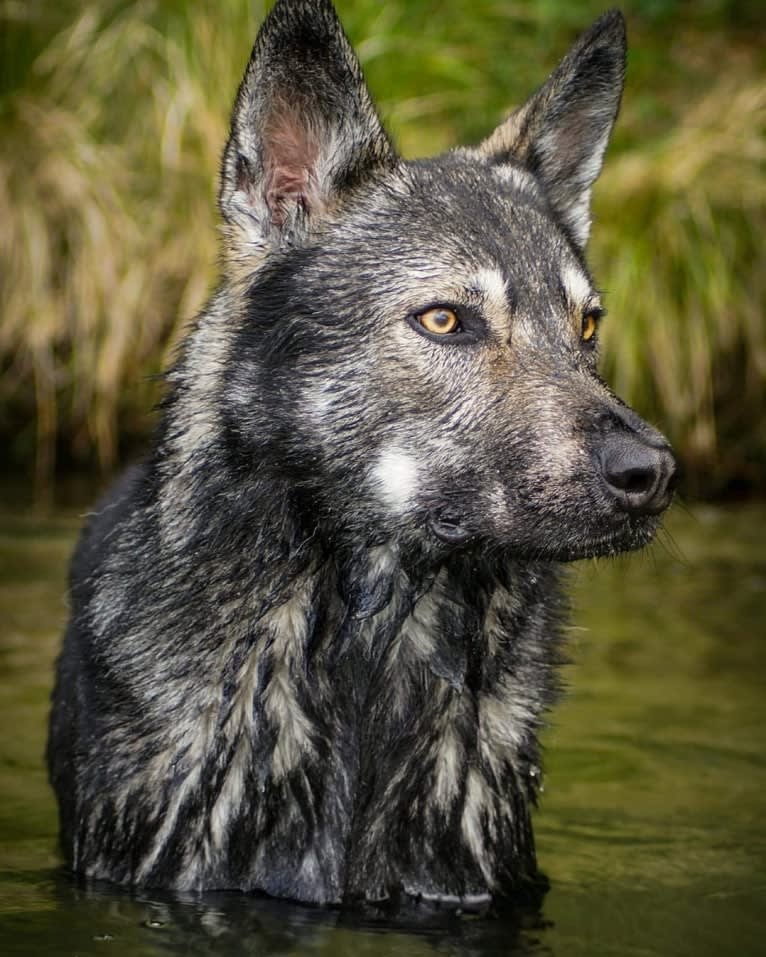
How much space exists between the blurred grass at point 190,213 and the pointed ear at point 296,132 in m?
5.52

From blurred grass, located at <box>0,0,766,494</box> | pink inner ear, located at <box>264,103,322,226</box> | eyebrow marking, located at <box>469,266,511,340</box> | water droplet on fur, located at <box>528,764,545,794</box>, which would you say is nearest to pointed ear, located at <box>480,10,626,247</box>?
pink inner ear, located at <box>264,103,322,226</box>

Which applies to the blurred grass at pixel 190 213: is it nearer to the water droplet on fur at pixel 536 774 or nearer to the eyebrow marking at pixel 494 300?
the water droplet on fur at pixel 536 774

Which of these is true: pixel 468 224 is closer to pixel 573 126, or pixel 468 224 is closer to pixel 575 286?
pixel 575 286

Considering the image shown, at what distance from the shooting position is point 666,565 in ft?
29.9

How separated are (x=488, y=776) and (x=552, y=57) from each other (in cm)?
906

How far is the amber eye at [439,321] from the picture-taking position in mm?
4141

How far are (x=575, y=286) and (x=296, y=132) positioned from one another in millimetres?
841

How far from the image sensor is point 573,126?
4.91 meters

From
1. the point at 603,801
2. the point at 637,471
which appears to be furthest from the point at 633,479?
the point at 603,801

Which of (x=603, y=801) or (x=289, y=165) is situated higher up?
(x=289, y=165)

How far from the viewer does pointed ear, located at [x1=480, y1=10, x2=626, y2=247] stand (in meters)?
4.74

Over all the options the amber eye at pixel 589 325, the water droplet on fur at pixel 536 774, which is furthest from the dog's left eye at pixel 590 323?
the water droplet on fur at pixel 536 774

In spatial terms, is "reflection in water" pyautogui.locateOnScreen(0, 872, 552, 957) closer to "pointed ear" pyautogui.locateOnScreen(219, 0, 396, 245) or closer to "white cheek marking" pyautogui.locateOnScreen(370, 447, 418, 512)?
"white cheek marking" pyautogui.locateOnScreen(370, 447, 418, 512)

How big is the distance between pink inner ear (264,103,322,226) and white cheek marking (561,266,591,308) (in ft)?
2.24
